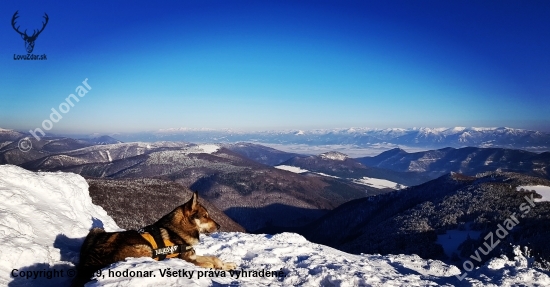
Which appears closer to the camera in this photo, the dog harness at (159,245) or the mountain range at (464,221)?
the dog harness at (159,245)

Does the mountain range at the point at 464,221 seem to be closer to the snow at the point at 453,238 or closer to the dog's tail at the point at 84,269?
the snow at the point at 453,238

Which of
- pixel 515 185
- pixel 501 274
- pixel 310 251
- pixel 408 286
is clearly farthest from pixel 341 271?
pixel 515 185

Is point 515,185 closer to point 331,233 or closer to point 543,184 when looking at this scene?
point 543,184

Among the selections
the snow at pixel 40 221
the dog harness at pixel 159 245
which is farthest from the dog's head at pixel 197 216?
the snow at pixel 40 221

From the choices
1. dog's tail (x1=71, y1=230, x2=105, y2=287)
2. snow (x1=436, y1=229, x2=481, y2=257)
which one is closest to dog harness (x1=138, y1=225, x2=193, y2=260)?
dog's tail (x1=71, y1=230, x2=105, y2=287)

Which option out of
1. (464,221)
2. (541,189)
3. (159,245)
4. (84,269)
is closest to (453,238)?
(464,221)

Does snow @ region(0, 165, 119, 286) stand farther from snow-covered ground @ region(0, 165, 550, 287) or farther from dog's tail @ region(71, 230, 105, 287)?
dog's tail @ region(71, 230, 105, 287)
